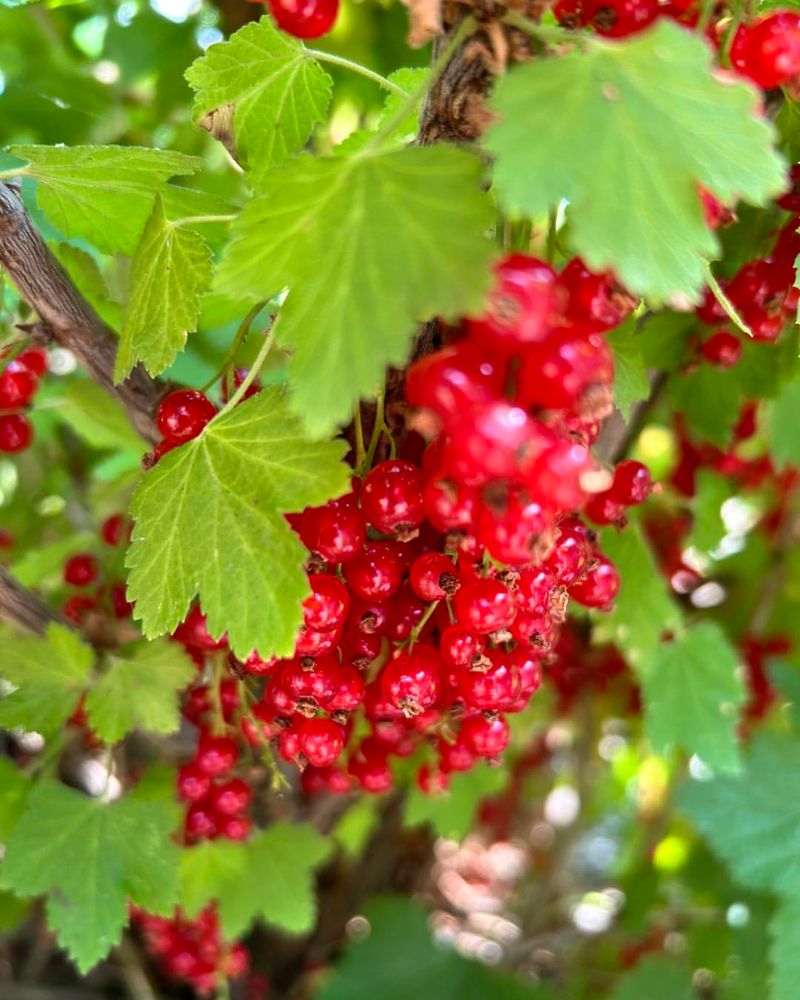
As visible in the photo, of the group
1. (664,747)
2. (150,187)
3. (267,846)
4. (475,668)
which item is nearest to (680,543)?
(664,747)

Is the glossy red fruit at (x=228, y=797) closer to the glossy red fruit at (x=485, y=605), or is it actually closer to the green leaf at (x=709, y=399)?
the glossy red fruit at (x=485, y=605)

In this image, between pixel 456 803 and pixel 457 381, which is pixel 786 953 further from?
pixel 457 381

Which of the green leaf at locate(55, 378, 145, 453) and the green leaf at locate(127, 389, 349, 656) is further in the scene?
the green leaf at locate(55, 378, 145, 453)

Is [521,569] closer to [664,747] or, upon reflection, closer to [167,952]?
[664,747]

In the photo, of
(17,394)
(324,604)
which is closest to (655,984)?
(324,604)

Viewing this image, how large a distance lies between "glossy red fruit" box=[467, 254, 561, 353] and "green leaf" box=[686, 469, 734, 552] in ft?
2.95

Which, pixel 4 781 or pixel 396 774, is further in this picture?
pixel 396 774

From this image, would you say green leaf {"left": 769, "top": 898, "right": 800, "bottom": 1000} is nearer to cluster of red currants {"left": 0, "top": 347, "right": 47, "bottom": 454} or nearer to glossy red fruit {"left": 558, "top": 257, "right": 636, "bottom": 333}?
glossy red fruit {"left": 558, "top": 257, "right": 636, "bottom": 333}

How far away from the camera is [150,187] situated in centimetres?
72

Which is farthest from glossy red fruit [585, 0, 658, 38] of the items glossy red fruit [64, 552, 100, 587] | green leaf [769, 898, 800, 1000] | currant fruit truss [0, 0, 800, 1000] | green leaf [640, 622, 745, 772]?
green leaf [769, 898, 800, 1000]

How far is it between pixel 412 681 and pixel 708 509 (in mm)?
806

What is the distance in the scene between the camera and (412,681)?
625 millimetres

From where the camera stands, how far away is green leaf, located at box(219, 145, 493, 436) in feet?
1.49

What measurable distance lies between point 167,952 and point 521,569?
1.11 metres
